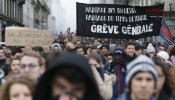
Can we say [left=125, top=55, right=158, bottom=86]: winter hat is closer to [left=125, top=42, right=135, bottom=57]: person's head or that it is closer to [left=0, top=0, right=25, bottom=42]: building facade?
[left=125, top=42, right=135, bottom=57]: person's head

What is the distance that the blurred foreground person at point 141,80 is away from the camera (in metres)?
4.17

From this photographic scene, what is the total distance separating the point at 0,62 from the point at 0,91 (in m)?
6.62

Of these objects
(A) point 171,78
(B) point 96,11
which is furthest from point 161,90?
(B) point 96,11

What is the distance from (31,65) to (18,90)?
151cm

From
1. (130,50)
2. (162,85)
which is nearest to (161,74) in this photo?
(162,85)

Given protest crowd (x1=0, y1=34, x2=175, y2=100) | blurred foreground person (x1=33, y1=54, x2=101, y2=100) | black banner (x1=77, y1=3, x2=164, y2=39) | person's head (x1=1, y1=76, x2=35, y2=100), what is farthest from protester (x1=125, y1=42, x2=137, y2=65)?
blurred foreground person (x1=33, y1=54, x2=101, y2=100)

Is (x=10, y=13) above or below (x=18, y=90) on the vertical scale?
above

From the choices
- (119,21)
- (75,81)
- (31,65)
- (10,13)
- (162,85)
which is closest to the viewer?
(75,81)

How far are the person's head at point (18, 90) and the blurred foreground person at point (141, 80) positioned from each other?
766mm

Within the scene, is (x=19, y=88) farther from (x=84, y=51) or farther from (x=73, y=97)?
(x=84, y=51)

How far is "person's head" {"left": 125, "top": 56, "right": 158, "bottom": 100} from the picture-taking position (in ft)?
13.7

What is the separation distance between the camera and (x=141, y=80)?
13.8ft

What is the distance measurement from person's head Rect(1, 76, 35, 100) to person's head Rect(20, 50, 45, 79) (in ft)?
4.11

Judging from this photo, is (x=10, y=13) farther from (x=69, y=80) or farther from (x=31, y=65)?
(x=69, y=80)
